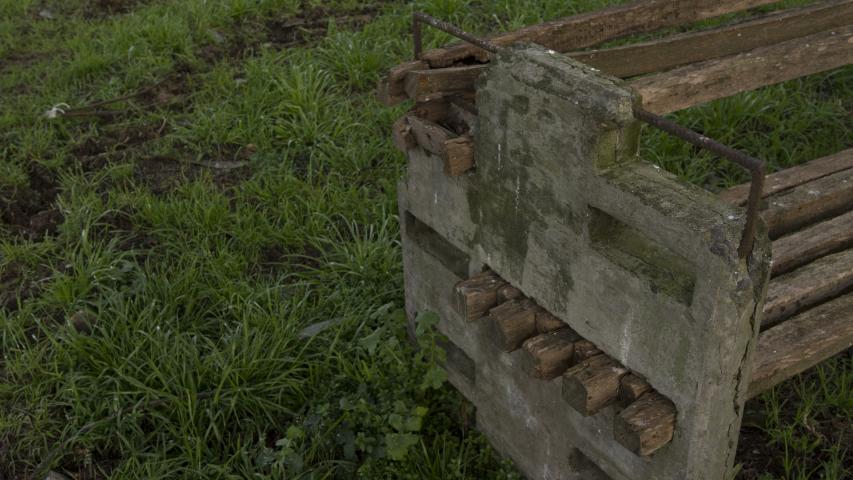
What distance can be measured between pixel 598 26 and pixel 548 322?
1.22 m

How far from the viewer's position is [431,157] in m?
3.14

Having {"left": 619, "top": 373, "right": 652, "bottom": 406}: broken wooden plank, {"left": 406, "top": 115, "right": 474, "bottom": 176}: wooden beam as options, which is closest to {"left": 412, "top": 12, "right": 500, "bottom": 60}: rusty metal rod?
{"left": 406, "top": 115, "right": 474, "bottom": 176}: wooden beam

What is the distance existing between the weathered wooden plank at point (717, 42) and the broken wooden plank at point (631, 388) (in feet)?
3.60

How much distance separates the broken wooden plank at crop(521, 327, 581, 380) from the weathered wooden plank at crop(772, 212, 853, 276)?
3.14 ft

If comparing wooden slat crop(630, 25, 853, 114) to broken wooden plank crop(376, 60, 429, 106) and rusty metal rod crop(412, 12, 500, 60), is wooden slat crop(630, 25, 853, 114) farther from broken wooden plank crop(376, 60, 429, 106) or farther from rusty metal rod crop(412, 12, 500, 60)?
broken wooden plank crop(376, 60, 429, 106)

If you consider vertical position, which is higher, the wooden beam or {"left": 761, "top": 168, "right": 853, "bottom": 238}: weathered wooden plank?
the wooden beam

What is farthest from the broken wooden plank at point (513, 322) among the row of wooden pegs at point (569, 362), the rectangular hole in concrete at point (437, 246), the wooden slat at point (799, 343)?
the wooden slat at point (799, 343)

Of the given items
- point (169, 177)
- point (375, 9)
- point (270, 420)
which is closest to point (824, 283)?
point (270, 420)

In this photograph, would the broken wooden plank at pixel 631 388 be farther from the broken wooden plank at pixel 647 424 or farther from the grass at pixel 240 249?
the grass at pixel 240 249

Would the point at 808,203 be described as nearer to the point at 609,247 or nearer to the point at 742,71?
the point at 742,71

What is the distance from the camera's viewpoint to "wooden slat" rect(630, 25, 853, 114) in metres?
Result: 3.08

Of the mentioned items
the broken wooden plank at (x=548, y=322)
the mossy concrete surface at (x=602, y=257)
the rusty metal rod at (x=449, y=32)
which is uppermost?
the rusty metal rod at (x=449, y=32)

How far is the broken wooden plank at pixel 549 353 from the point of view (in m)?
2.67

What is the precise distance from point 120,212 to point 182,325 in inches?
41.2
